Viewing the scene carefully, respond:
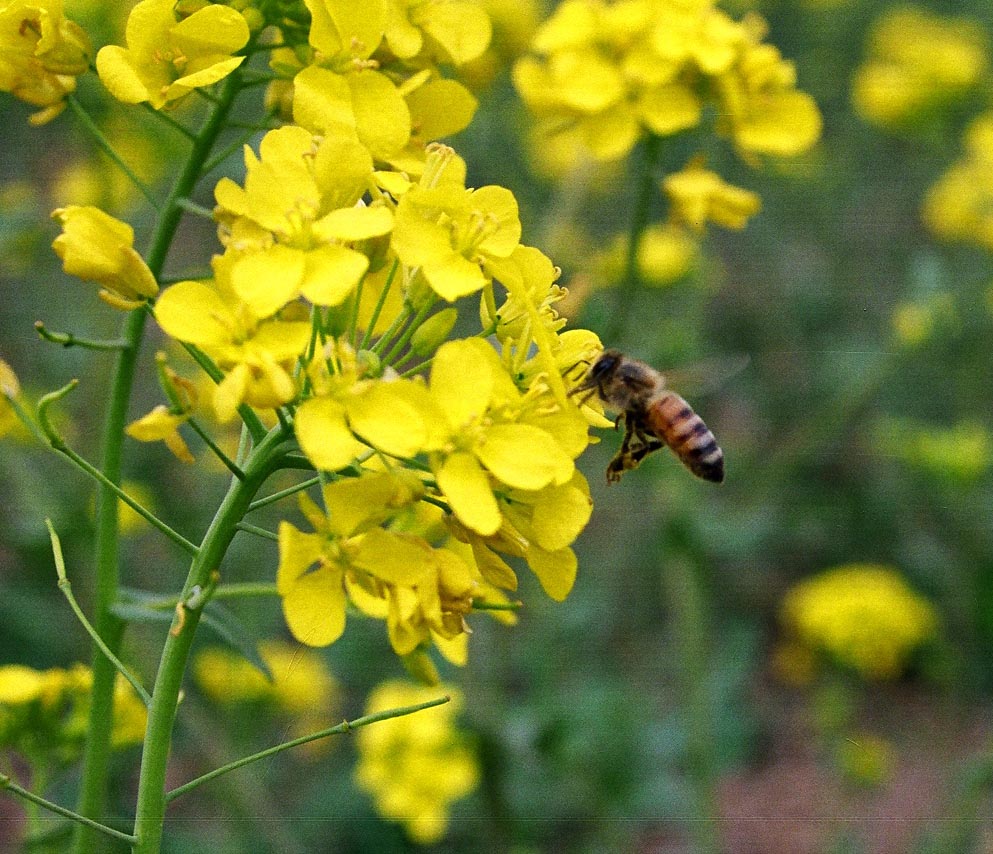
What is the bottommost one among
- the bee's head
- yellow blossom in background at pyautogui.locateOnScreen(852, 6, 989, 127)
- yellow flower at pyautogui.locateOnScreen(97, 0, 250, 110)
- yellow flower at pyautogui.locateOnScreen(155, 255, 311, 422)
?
yellow blossom in background at pyautogui.locateOnScreen(852, 6, 989, 127)

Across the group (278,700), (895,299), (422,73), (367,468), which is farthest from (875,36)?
(367,468)

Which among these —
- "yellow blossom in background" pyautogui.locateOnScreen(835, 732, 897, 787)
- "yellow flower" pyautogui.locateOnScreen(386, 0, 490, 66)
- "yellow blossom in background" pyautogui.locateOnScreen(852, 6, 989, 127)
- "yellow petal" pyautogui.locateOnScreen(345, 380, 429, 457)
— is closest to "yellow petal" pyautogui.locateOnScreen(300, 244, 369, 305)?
"yellow petal" pyautogui.locateOnScreen(345, 380, 429, 457)

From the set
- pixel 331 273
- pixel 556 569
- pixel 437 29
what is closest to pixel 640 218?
pixel 437 29

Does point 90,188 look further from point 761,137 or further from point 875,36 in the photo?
point 875,36

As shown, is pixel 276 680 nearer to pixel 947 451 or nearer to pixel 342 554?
pixel 947 451

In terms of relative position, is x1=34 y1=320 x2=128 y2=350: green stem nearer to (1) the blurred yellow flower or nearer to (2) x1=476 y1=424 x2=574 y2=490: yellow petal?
(2) x1=476 y1=424 x2=574 y2=490: yellow petal

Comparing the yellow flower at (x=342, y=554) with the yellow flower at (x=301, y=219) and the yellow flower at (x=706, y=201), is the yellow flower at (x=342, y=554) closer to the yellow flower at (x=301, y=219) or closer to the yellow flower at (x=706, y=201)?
the yellow flower at (x=301, y=219)
